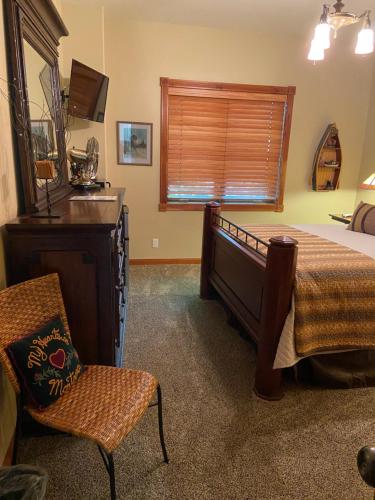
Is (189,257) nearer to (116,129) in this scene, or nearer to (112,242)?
(116,129)

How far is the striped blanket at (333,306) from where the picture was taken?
1949 mm

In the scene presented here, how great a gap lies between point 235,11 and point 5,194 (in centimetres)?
312

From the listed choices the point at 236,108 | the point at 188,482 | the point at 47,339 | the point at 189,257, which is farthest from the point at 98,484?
the point at 236,108

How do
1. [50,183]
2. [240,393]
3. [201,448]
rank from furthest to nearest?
[50,183]
[240,393]
[201,448]

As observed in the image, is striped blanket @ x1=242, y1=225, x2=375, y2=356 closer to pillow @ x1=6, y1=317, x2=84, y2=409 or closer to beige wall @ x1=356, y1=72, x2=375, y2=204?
pillow @ x1=6, y1=317, x2=84, y2=409

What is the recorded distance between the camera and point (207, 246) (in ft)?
11.1

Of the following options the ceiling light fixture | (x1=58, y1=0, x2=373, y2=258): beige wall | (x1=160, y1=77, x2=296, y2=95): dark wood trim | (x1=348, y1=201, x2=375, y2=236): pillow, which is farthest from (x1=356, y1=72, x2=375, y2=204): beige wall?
the ceiling light fixture

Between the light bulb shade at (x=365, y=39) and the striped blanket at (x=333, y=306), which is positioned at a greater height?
the light bulb shade at (x=365, y=39)

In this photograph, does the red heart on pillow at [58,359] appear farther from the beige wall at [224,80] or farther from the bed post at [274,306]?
the beige wall at [224,80]

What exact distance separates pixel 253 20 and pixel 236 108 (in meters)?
0.91

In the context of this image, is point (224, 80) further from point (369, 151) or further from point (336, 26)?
point (369, 151)

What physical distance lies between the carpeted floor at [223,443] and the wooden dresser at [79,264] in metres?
0.47

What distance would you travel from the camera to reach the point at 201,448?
168cm

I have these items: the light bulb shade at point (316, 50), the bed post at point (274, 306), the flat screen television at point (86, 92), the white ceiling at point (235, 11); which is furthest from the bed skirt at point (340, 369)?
the white ceiling at point (235, 11)
